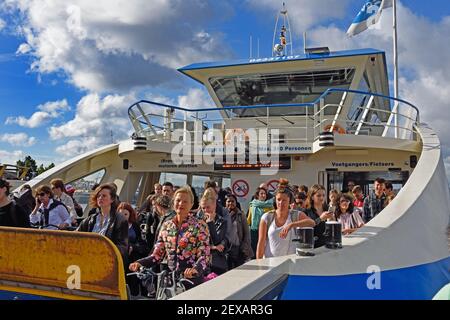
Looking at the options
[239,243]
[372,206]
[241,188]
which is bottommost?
[239,243]

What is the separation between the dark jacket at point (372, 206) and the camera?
6367mm

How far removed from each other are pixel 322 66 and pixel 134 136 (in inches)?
212

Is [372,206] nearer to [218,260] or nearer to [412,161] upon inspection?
[412,161]

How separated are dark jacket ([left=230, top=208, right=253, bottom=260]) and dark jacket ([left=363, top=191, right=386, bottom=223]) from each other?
2389mm

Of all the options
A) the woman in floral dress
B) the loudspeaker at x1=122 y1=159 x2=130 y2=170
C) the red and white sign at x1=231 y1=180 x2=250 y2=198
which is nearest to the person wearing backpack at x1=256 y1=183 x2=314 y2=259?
the woman in floral dress

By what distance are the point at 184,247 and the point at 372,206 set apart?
13.2ft

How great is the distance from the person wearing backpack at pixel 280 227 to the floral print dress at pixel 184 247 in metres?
0.85

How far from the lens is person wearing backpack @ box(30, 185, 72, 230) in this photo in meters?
5.77

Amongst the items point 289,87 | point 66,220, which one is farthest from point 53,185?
point 289,87

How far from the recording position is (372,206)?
641cm

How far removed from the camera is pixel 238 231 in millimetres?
4867

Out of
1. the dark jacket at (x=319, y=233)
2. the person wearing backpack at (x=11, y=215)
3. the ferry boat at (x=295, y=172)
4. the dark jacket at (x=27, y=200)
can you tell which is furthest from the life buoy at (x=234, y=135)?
the person wearing backpack at (x=11, y=215)

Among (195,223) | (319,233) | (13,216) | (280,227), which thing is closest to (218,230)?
(280,227)

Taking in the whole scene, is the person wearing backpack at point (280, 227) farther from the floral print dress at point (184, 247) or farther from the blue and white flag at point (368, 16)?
the blue and white flag at point (368, 16)
